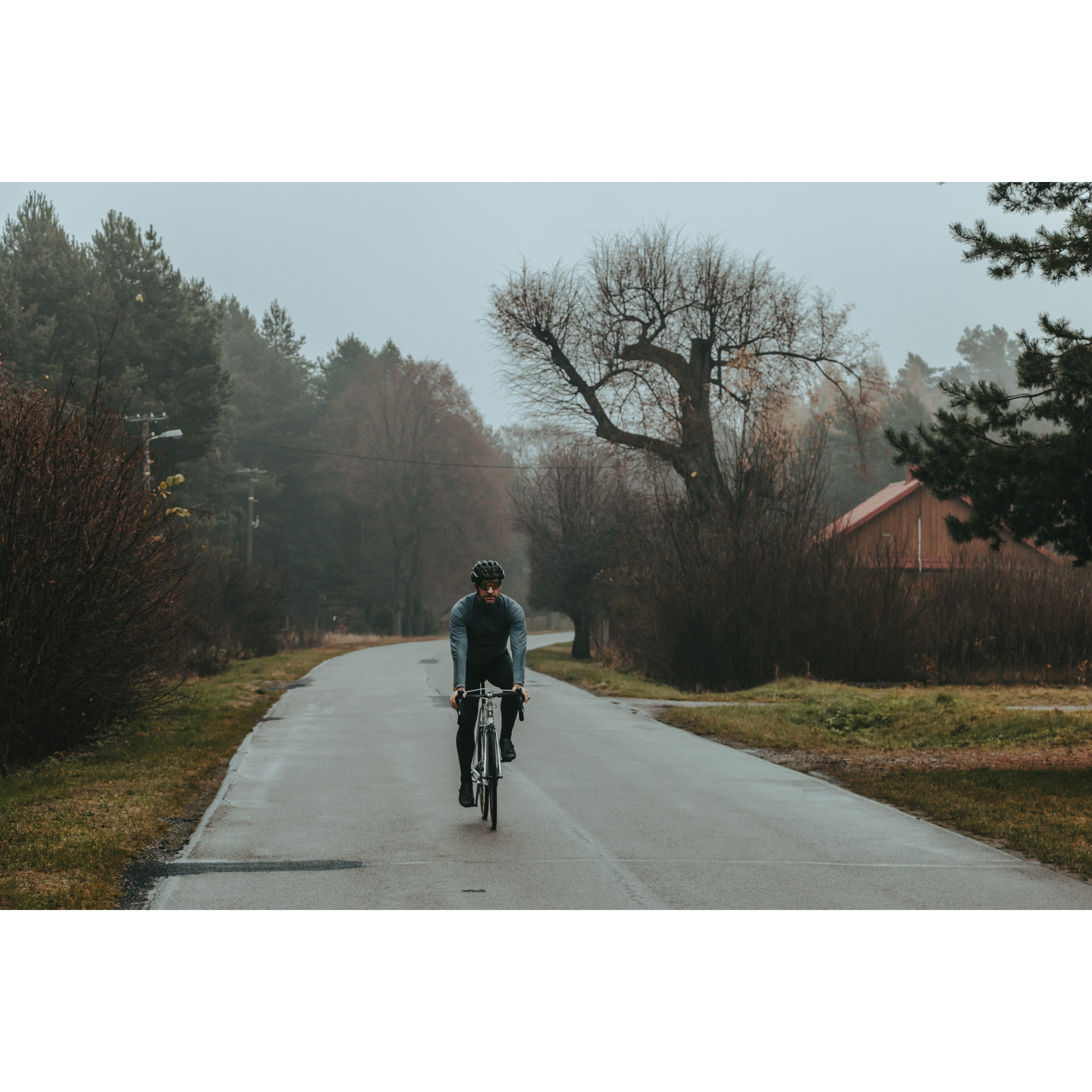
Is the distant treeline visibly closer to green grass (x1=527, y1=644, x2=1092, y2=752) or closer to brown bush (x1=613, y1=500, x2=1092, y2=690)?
brown bush (x1=613, y1=500, x2=1092, y2=690)

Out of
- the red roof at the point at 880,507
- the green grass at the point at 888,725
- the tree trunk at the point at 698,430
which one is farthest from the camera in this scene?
the red roof at the point at 880,507

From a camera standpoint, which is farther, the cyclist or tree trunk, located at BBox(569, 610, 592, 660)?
tree trunk, located at BBox(569, 610, 592, 660)

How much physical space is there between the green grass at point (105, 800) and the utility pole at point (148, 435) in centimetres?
334

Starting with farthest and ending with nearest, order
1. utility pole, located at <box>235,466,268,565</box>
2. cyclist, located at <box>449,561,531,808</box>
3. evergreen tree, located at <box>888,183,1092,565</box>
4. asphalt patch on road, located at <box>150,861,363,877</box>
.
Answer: utility pole, located at <box>235,466,268,565</box>, evergreen tree, located at <box>888,183,1092,565</box>, cyclist, located at <box>449,561,531,808</box>, asphalt patch on road, located at <box>150,861,363,877</box>

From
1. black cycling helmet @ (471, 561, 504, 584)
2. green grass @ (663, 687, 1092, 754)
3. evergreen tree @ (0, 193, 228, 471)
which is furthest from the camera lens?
evergreen tree @ (0, 193, 228, 471)

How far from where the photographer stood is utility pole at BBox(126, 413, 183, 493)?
54.0ft

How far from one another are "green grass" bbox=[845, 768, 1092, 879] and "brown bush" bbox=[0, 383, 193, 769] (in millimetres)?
8489

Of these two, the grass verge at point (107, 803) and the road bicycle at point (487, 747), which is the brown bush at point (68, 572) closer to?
the grass verge at point (107, 803)

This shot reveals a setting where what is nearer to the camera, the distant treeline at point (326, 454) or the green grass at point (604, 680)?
the green grass at point (604, 680)

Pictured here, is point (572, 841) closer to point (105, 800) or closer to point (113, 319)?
point (105, 800)

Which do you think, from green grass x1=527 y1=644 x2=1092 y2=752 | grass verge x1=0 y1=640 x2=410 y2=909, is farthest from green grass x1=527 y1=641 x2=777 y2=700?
grass verge x1=0 y1=640 x2=410 y2=909

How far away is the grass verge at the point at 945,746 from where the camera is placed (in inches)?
400

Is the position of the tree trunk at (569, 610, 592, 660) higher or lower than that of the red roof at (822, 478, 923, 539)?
lower

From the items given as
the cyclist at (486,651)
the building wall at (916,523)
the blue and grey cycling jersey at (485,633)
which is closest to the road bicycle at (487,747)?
the cyclist at (486,651)
